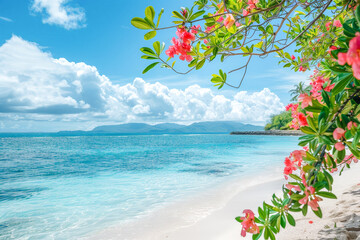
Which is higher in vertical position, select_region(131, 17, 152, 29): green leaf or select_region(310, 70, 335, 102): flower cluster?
select_region(131, 17, 152, 29): green leaf

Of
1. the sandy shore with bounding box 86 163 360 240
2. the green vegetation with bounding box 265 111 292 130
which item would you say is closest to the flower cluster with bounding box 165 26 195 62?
the sandy shore with bounding box 86 163 360 240

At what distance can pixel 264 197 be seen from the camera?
17.0 ft

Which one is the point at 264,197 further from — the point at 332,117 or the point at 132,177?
the point at 132,177

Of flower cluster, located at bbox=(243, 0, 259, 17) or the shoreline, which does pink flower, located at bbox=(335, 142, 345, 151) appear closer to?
flower cluster, located at bbox=(243, 0, 259, 17)

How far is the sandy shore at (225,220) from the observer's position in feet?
8.31

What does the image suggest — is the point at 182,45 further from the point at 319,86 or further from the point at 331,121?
the point at 319,86

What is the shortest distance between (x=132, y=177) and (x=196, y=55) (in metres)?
8.93

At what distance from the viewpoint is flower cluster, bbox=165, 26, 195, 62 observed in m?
1.39

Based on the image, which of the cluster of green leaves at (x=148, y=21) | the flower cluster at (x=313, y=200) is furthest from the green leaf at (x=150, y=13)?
the flower cluster at (x=313, y=200)

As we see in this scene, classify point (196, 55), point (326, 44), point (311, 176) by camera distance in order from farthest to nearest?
point (326, 44), point (196, 55), point (311, 176)

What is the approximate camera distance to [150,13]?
118 centimetres

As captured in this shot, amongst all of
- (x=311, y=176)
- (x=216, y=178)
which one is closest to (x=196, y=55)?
(x=311, y=176)

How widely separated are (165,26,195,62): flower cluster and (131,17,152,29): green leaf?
24 centimetres

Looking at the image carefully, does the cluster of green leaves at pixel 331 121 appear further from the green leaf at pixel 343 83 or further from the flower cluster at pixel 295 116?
the flower cluster at pixel 295 116
